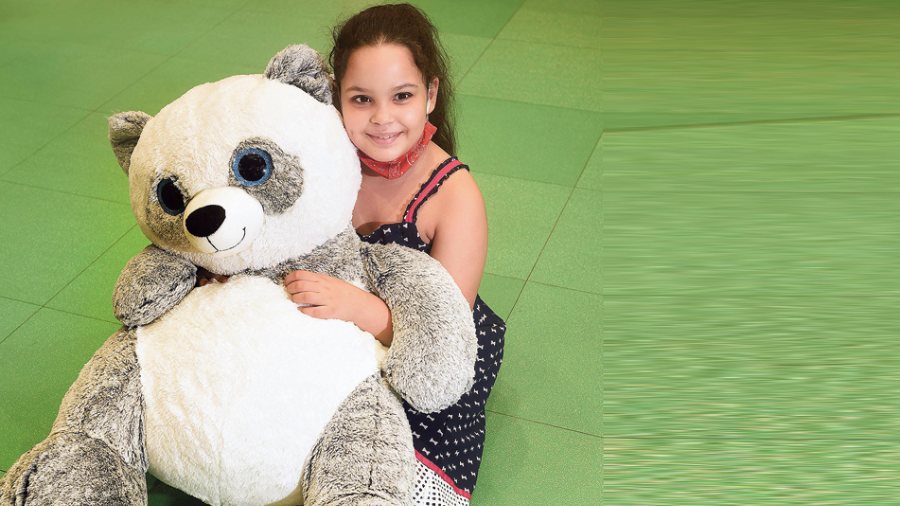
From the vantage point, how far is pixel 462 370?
1231 mm

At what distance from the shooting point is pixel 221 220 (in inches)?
45.8

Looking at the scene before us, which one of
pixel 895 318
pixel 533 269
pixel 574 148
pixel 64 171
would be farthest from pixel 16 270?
pixel 895 318

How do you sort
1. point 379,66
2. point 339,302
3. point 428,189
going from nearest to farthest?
point 339,302 < point 379,66 < point 428,189

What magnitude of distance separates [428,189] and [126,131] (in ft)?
1.48

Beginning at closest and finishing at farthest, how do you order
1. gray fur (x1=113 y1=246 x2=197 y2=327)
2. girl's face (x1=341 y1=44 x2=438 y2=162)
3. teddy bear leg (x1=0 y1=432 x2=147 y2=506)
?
teddy bear leg (x1=0 y1=432 x2=147 y2=506) → gray fur (x1=113 y1=246 x2=197 y2=327) → girl's face (x1=341 y1=44 x2=438 y2=162)

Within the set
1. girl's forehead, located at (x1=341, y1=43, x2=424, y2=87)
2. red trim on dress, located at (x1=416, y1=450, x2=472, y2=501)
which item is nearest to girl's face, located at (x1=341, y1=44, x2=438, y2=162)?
girl's forehead, located at (x1=341, y1=43, x2=424, y2=87)

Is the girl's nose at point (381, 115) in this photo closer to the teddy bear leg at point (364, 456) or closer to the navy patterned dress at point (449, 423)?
the navy patterned dress at point (449, 423)

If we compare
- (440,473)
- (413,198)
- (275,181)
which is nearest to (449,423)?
(440,473)

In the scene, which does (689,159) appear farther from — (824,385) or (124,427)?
(124,427)

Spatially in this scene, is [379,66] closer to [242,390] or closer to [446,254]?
[446,254]

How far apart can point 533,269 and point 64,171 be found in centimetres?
120

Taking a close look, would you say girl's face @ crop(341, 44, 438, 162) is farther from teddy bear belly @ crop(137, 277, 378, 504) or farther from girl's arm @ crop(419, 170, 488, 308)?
teddy bear belly @ crop(137, 277, 378, 504)

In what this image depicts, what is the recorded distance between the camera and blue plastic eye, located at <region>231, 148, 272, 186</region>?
1208 millimetres

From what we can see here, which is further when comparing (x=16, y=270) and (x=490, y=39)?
(x=490, y=39)
